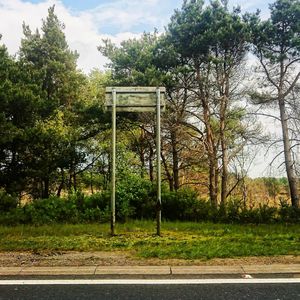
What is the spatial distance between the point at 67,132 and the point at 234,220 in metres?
23.1

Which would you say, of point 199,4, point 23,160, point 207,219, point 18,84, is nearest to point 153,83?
point 199,4

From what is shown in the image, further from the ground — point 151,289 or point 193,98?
point 193,98

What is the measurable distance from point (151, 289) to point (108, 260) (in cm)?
153

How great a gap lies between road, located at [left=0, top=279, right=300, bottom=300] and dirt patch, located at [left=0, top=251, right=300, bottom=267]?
776mm

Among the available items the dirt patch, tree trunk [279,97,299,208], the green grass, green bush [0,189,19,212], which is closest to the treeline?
tree trunk [279,97,299,208]

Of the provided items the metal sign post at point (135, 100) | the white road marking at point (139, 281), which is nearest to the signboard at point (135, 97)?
the metal sign post at point (135, 100)

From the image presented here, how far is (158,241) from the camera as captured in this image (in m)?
7.89

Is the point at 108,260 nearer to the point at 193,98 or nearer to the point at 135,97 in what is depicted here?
the point at 135,97

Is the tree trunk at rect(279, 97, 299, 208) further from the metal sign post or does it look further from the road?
the road

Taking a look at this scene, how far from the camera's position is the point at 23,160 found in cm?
2659

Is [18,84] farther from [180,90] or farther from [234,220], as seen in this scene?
[234,220]

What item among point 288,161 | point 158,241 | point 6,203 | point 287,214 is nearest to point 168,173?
point 288,161

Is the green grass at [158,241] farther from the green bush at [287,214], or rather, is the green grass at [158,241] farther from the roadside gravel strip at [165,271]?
the green bush at [287,214]

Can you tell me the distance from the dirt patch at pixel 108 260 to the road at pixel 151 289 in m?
0.78
